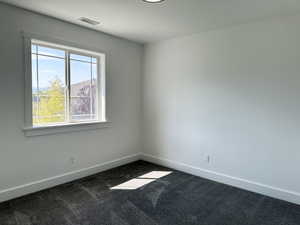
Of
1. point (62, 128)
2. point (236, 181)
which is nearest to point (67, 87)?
point (62, 128)

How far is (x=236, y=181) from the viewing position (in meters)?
3.14

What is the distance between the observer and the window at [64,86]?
115 inches

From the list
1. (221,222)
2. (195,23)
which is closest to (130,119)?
(195,23)

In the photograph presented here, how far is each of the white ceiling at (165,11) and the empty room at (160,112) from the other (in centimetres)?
2

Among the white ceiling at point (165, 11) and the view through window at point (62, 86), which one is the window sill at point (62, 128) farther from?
the white ceiling at point (165, 11)

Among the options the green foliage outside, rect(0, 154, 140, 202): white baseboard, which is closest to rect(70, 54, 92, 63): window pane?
the green foliage outside

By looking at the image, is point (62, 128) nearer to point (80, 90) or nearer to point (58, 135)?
point (58, 135)

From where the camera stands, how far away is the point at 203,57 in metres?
3.44

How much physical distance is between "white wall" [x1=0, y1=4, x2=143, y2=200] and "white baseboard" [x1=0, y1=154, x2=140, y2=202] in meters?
0.04

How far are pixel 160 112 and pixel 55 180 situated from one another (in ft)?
7.22

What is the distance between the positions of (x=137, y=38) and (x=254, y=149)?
279cm

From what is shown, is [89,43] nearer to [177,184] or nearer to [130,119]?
[130,119]

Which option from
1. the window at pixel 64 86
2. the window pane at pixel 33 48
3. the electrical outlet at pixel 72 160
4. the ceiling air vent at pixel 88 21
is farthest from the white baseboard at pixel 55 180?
the ceiling air vent at pixel 88 21

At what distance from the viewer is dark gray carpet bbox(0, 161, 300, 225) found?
2268 mm
